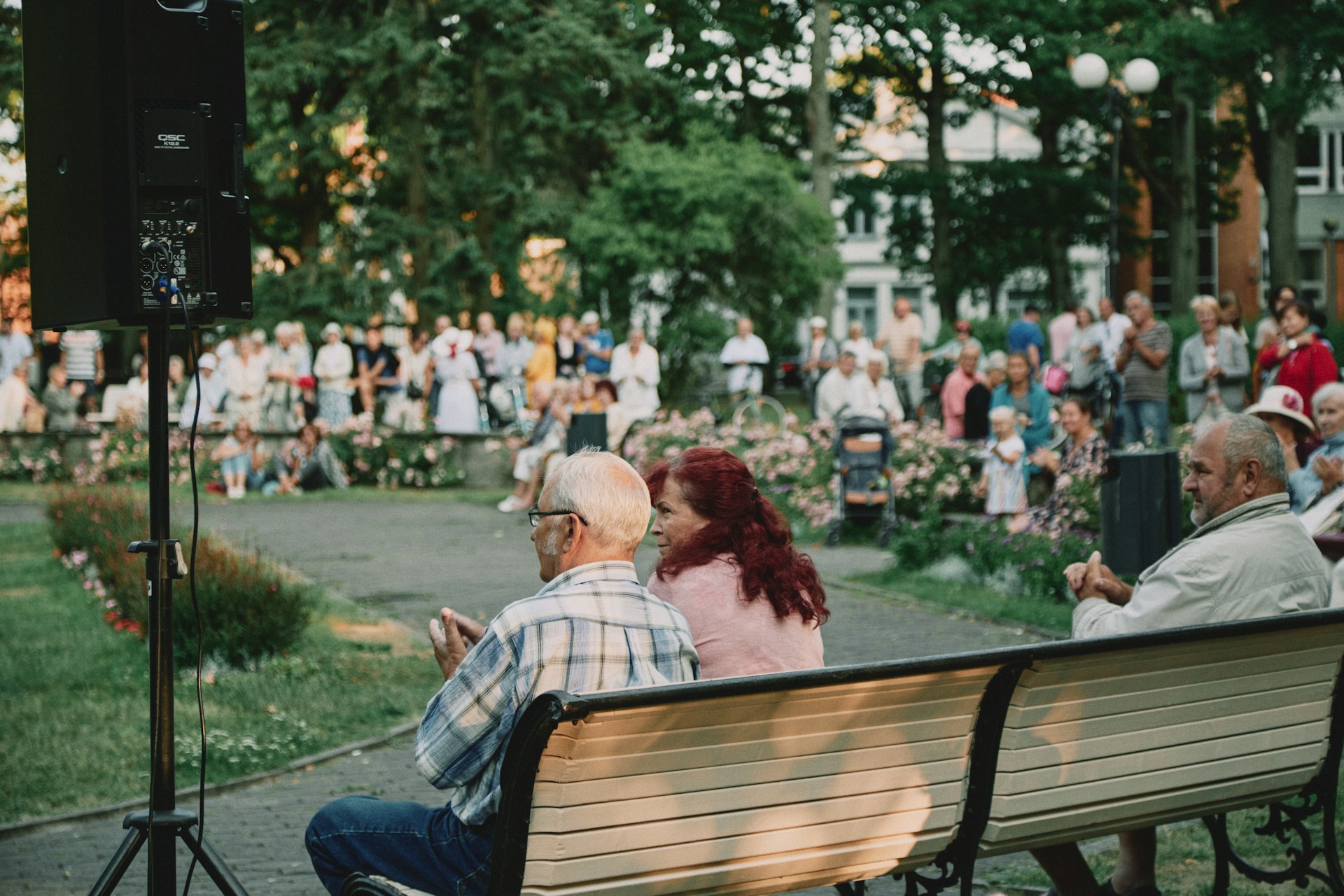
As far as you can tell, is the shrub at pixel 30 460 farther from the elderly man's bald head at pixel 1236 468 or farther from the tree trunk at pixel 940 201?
the tree trunk at pixel 940 201

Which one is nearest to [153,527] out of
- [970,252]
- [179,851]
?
[179,851]

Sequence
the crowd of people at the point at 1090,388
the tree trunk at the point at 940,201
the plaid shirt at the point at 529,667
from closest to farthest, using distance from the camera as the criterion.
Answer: the plaid shirt at the point at 529,667
the crowd of people at the point at 1090,388
the tree trunk at the point at 940,201

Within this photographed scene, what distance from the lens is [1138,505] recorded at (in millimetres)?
8578

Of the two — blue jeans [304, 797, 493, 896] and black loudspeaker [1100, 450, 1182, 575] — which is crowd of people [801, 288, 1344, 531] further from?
blue jeans [304, 797, 493, 896]

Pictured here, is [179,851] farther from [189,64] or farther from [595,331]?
[595,331]

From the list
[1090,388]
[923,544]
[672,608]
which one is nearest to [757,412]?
[1090,388]

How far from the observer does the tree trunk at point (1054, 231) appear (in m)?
44.1

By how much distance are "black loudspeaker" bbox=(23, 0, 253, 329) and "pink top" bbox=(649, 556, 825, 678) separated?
1.51 meters

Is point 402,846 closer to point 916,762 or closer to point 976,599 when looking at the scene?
point 916,762

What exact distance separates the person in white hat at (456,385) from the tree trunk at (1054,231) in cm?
2368

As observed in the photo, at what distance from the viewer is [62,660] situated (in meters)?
9.69

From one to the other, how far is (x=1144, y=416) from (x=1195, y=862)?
10298 millimetres

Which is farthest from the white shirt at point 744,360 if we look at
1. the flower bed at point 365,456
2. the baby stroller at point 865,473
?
the baby stroller at point 865,473

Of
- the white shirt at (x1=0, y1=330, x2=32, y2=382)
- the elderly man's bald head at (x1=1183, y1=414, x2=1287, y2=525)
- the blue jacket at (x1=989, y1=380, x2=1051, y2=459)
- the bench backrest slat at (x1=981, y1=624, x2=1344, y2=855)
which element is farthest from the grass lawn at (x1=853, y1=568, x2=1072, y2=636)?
the white shirt at (x1=0, y1=330, x2=32, y2=382)
